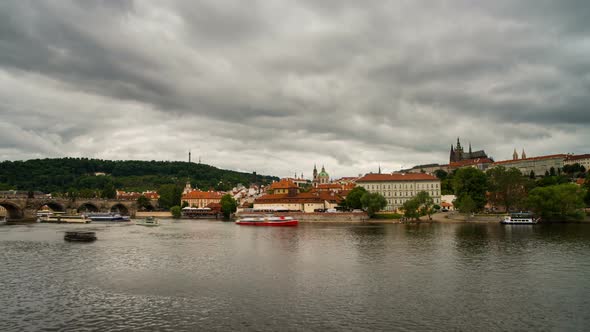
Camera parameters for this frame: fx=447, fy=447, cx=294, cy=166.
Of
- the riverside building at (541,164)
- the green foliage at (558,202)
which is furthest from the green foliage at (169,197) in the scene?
the riverside building at (541,164)

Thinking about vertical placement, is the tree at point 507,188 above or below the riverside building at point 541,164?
below

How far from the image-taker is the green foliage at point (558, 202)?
72812mm

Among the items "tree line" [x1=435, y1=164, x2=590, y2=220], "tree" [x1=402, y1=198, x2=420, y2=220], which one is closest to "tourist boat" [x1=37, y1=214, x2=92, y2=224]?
"tree" [x1=402, y1=198, x2=420, y2=220]

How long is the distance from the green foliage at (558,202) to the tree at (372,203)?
2668cm

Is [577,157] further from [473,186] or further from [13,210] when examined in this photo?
[13,210]

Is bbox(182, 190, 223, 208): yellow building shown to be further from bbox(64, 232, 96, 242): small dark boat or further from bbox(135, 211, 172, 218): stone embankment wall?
bbox(64, 232, 96, 242): small dark boat

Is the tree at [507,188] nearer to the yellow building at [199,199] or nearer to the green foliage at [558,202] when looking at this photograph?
the green foliage at [558,202]

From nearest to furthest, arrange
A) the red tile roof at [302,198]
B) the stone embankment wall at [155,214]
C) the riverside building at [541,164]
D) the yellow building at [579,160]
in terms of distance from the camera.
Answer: the red tile roof at [302,198], the stone embankment wall at [155,214], the yellow building at [579,160], the riverside building at [541,164]

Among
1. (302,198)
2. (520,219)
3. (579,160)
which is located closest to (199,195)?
(302,198)

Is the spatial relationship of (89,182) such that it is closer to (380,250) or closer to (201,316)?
(380,250)

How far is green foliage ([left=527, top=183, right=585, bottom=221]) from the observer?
72.8 m

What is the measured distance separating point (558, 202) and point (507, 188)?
38.8ft

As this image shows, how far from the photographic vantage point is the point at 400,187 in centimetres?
11231

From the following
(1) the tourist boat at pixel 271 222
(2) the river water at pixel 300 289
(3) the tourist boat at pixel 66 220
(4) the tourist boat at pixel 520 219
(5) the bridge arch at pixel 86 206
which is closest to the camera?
(2) the river water at pixel 300 289
